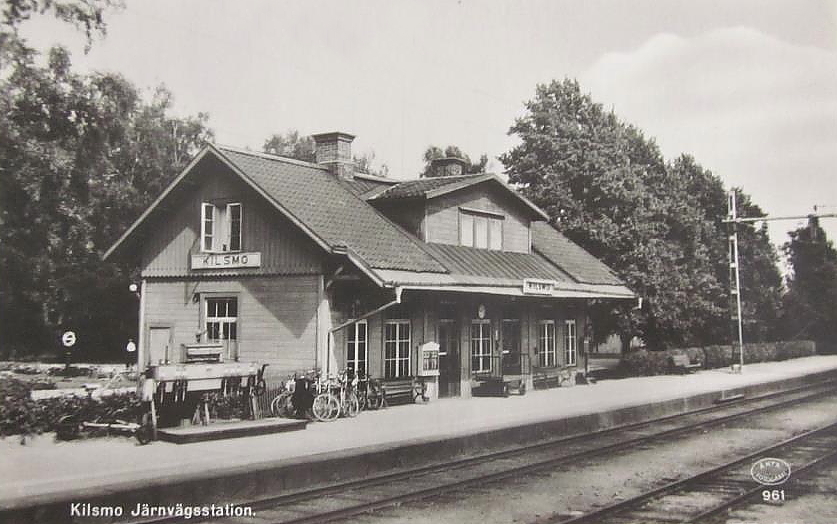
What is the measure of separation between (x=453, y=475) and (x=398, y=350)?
7974 millimetres

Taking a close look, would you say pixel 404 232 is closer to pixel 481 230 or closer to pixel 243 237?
pixel 481 230

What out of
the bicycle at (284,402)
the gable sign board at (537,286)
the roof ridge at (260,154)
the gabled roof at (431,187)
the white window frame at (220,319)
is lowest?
the bicycle at (284,402)

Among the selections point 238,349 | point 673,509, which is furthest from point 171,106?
point 673,509

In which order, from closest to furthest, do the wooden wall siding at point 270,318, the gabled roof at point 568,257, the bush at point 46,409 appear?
the bush at point 46,409 → the wooden wall siding at point 270,318 → the gabled roof at point 568,257

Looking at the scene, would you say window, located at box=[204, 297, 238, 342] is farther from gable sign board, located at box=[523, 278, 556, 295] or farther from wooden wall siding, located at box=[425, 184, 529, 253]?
gable sign board, located at box=[523, 278, 556, 295]

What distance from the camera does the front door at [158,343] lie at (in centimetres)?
2014

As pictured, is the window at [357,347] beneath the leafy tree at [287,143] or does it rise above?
beneath

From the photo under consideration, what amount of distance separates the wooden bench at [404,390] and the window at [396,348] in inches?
11.0

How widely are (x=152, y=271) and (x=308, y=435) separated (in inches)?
370

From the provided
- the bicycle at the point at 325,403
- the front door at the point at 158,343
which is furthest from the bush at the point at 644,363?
the front door at the point at 158,343

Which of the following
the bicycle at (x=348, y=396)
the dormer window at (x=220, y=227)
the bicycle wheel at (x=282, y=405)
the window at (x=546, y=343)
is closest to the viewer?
the bicycle wheel at (x=282, y=405)

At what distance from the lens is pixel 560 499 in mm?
10203

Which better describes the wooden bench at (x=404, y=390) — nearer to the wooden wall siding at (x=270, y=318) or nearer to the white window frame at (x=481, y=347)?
the wooden wall siding at (x=270, y=318)

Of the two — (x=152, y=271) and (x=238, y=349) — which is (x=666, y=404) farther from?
(x=152, y=271)
